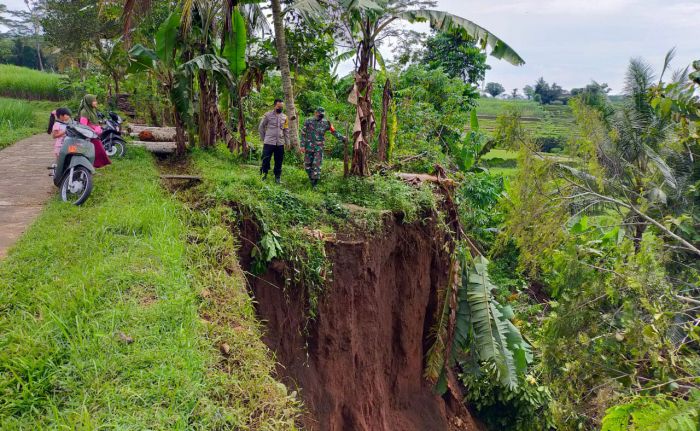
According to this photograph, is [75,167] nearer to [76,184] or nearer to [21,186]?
[76,184]

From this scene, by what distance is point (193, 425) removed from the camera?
2.67m

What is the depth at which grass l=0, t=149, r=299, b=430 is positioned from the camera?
2.74m

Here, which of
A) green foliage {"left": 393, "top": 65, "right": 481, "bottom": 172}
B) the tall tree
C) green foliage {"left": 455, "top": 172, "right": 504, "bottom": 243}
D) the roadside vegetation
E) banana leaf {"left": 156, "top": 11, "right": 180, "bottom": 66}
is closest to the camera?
the roadside vegetation

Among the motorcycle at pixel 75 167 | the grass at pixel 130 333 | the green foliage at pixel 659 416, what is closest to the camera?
the grass at pixel 130 333

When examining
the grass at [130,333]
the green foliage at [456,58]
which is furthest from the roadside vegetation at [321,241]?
the green foliage at [456,58]

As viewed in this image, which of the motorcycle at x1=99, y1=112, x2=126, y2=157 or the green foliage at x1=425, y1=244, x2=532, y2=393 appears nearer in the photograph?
the green foliage at x1=425, y1=244, x2=532, y2=393

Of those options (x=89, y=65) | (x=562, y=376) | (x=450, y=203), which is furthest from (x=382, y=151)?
(x=89, y=65)

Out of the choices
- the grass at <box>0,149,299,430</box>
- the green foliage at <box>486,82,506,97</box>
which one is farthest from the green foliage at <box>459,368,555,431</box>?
the green foliage at <box>486,82,506,97</box>

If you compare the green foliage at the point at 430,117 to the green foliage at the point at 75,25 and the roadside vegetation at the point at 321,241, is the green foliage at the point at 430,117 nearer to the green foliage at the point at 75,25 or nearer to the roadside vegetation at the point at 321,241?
the roadside vegetation at the point at 321,241

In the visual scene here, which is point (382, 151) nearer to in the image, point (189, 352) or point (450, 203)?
point (450, 203)

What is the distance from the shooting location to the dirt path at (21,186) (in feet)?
18.9

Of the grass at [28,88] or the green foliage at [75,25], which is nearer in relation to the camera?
the green foliage at [75,25]

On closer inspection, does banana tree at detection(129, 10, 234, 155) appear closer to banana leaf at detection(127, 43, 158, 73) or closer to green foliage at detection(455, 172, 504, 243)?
banana leaf at detection(127, 43, 158, 73)

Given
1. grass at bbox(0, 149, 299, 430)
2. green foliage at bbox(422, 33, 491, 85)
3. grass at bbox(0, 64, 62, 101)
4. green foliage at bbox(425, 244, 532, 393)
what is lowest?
green foliage at bbox(425, 244, 532, 393)
